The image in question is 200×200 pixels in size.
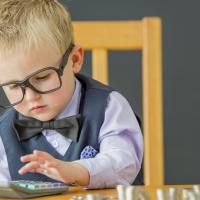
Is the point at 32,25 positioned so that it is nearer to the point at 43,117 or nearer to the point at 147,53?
the point at 43,117

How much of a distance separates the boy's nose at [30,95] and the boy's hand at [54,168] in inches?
6.5

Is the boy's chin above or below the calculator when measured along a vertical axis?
above

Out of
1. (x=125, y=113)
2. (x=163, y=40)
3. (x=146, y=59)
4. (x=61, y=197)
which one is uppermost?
(x=163, y=40)

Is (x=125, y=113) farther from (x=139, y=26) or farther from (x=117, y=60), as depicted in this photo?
(x=117, y=60)

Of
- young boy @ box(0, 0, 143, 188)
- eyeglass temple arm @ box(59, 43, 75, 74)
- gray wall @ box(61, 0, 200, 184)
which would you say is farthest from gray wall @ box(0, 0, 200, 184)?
eyeglass temple arm @ box(59, 43, 75, 74)

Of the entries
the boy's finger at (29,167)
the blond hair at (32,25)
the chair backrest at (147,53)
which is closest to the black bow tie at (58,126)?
the blond hair at (32,25)

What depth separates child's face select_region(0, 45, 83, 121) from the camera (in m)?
1.08

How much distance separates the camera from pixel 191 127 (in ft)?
7.04

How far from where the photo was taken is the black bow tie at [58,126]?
1.17 meters

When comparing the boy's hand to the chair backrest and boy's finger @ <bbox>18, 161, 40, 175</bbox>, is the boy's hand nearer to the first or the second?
boy's finger @ <bbox>18, 161, 40, 175</bbox>

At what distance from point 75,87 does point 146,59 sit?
0.22 meters

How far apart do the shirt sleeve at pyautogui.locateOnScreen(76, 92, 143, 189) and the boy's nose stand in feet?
0.46

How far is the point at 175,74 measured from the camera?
2133 mm

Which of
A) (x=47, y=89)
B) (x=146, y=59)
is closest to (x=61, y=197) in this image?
(x=47, y=89)
